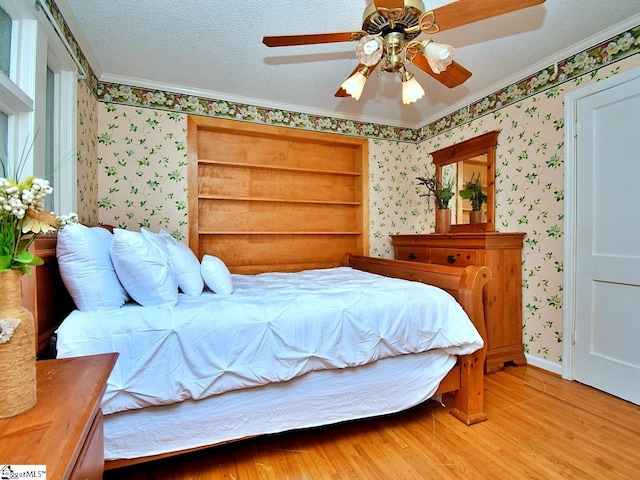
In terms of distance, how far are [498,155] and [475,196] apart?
0.43 metres

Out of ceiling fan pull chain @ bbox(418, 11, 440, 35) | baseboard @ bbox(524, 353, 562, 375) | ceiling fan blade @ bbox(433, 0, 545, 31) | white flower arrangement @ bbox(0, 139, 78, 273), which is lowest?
baseboard @ bbox(524, 353, 562, 375)

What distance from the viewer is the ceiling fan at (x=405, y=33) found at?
4.44ft

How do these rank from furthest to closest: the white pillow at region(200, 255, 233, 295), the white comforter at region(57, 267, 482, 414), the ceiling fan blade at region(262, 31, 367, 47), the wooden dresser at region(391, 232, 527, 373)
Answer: the wooden dresser at region(391, 232, 527, 373) < the white pillow at region(200, 255, 233, 295) < the ceiling fan blade at region(262, 31, 367, 47) < the white comforter at region(57, 267, 482, 414)

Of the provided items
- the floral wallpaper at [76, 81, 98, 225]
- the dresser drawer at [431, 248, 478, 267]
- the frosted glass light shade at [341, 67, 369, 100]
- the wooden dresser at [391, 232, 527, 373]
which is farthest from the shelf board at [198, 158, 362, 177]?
the frosted glass light shade at [341, 67, 369, 100]

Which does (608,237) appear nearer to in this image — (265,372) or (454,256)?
(454,256)

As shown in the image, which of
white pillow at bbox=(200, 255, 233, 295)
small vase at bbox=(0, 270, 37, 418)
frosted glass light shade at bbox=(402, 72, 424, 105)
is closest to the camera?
small vase at bbox=(0, 270, 37, 418)

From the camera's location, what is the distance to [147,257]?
4.66ft

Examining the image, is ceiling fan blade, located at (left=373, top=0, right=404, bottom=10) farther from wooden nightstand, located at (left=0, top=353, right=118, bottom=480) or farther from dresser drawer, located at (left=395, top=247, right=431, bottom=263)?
dresser drawer, located at (left=395, top=247, right=431, bottom=263)

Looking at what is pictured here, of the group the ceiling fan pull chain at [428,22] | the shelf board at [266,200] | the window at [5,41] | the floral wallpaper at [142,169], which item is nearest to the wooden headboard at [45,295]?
the window at [5,41]

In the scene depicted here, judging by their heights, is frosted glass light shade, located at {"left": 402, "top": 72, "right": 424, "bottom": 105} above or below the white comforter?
above

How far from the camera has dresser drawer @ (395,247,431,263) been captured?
312cm

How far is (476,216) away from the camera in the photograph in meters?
3.13

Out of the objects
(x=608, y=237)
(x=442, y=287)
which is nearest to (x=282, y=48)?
(x=442, y=287)

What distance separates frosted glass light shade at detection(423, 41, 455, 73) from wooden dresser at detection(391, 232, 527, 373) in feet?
4.82
